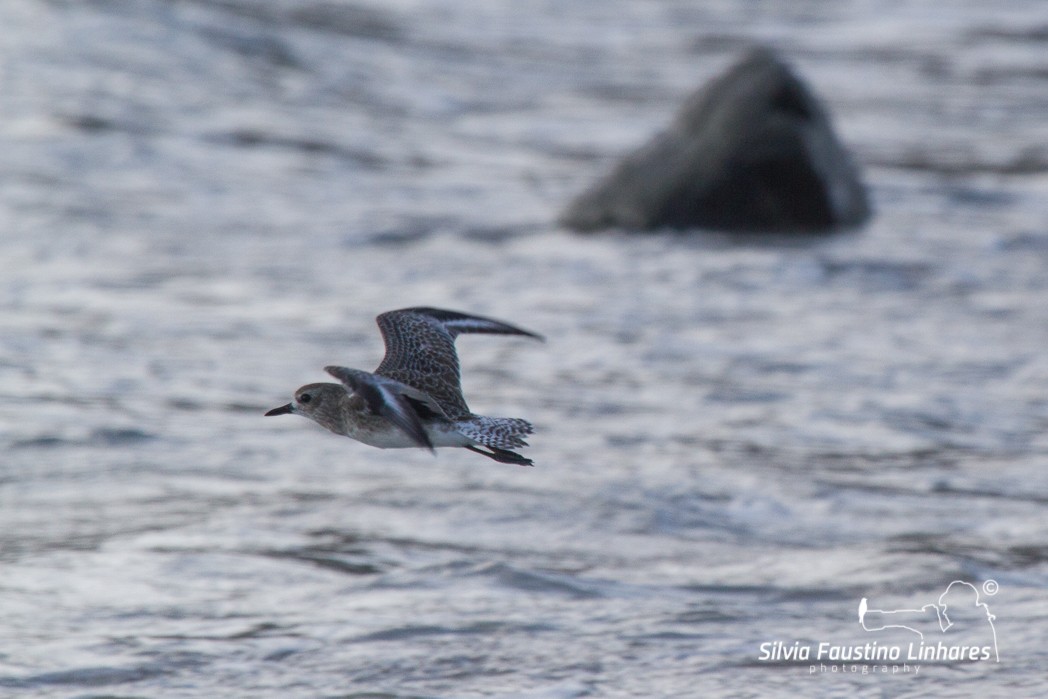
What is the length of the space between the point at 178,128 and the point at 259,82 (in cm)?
243

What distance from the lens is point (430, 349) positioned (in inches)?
194

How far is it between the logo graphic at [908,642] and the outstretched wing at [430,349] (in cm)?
132

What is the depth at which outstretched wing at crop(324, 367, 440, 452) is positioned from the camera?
12.7 feet

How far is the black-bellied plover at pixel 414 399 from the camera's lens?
407 cm

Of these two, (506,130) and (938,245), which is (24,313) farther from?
(506,130)

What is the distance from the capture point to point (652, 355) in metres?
8.72

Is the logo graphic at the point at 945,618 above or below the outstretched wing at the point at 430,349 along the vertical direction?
below

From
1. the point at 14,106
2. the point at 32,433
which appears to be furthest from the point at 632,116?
the point at 32,433

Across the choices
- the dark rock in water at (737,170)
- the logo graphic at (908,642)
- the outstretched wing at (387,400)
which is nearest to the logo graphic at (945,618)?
the logo graphic at (908,642)

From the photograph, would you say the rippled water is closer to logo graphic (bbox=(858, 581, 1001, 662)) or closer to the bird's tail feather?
logo graphic (bbox=(858, 581, 1001, 662))

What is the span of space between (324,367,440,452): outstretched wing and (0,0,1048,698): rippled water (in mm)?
1178

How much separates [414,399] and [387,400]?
14.4 inches

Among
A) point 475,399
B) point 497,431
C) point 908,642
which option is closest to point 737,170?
point 475,399

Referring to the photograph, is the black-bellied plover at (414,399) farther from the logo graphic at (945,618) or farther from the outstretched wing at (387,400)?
the logo graphic at (945,618)
